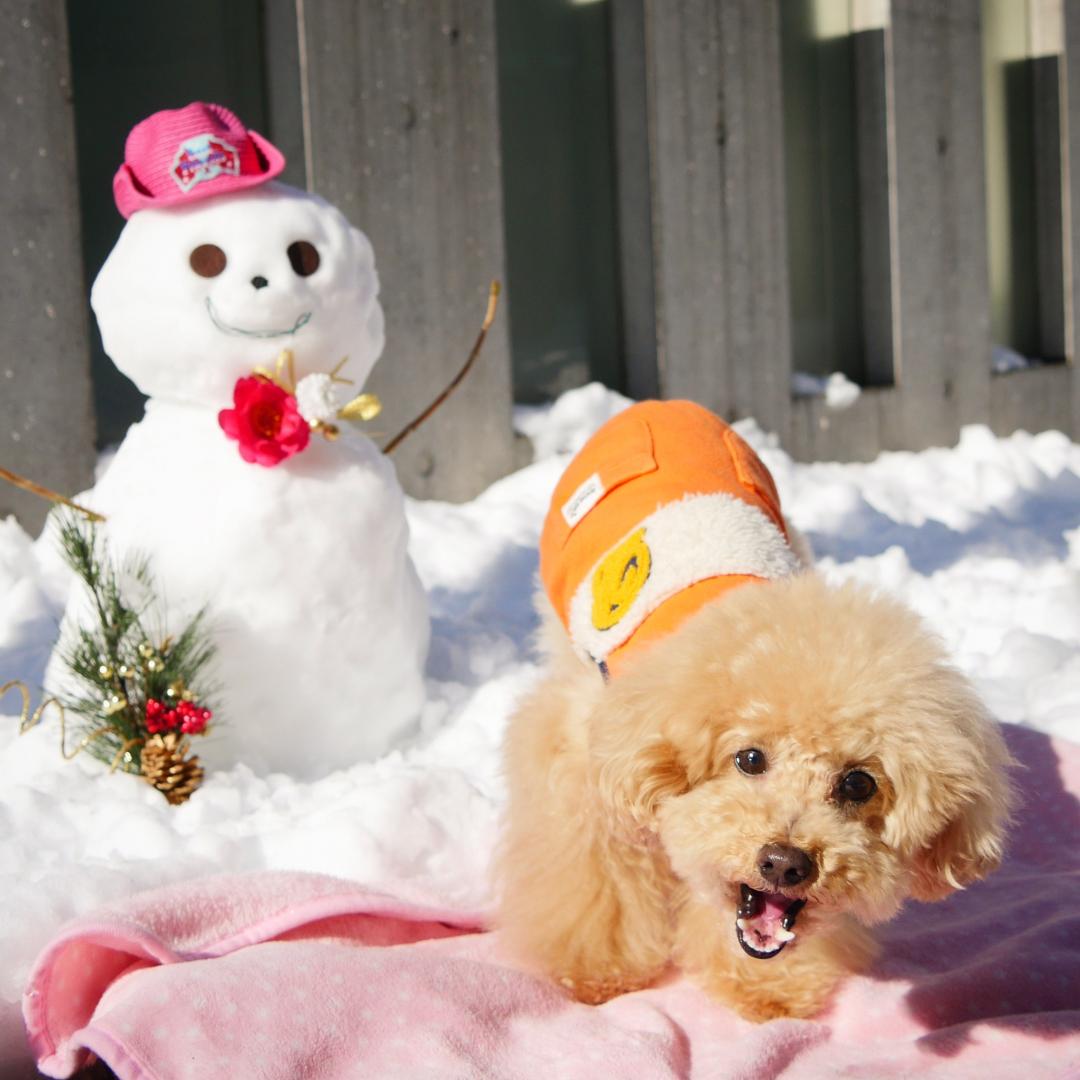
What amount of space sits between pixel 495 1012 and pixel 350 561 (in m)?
1.06

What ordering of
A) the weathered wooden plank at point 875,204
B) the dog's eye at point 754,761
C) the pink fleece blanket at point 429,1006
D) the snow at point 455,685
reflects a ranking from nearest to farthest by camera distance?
1. the dog's eye at point 754,761
2. the pink fleece blanket at point 429,1006
3. the snow at point 455,685
4. the weathered wooden plank at point 875,204

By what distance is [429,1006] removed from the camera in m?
1.88

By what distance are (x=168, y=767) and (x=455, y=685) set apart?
81 centimetres

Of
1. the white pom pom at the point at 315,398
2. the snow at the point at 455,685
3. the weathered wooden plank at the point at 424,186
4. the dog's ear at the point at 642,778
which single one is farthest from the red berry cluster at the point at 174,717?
the weathered wooden plank at the point at 424,186

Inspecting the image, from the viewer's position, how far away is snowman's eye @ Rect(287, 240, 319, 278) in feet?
9.01

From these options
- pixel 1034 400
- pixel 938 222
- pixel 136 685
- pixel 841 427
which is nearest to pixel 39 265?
pixel 136 685

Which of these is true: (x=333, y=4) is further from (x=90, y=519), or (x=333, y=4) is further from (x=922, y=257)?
(x=922, y=257)

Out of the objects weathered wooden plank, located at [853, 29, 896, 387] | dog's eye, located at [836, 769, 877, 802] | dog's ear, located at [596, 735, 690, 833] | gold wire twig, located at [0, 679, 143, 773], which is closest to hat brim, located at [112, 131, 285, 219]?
gold wire twig, located at [0, 679, 143, 773]

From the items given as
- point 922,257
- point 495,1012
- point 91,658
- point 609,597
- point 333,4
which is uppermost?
point 333,4

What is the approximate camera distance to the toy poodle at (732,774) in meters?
1.60

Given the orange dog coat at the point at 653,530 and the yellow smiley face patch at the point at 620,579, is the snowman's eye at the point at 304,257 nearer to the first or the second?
the orange dog coat at the point at 653,530

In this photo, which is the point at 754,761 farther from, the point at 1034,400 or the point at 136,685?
the point at 1034,400

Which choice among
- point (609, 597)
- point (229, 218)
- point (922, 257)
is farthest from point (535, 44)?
point (609, 597)

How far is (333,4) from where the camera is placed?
14.2 ft
